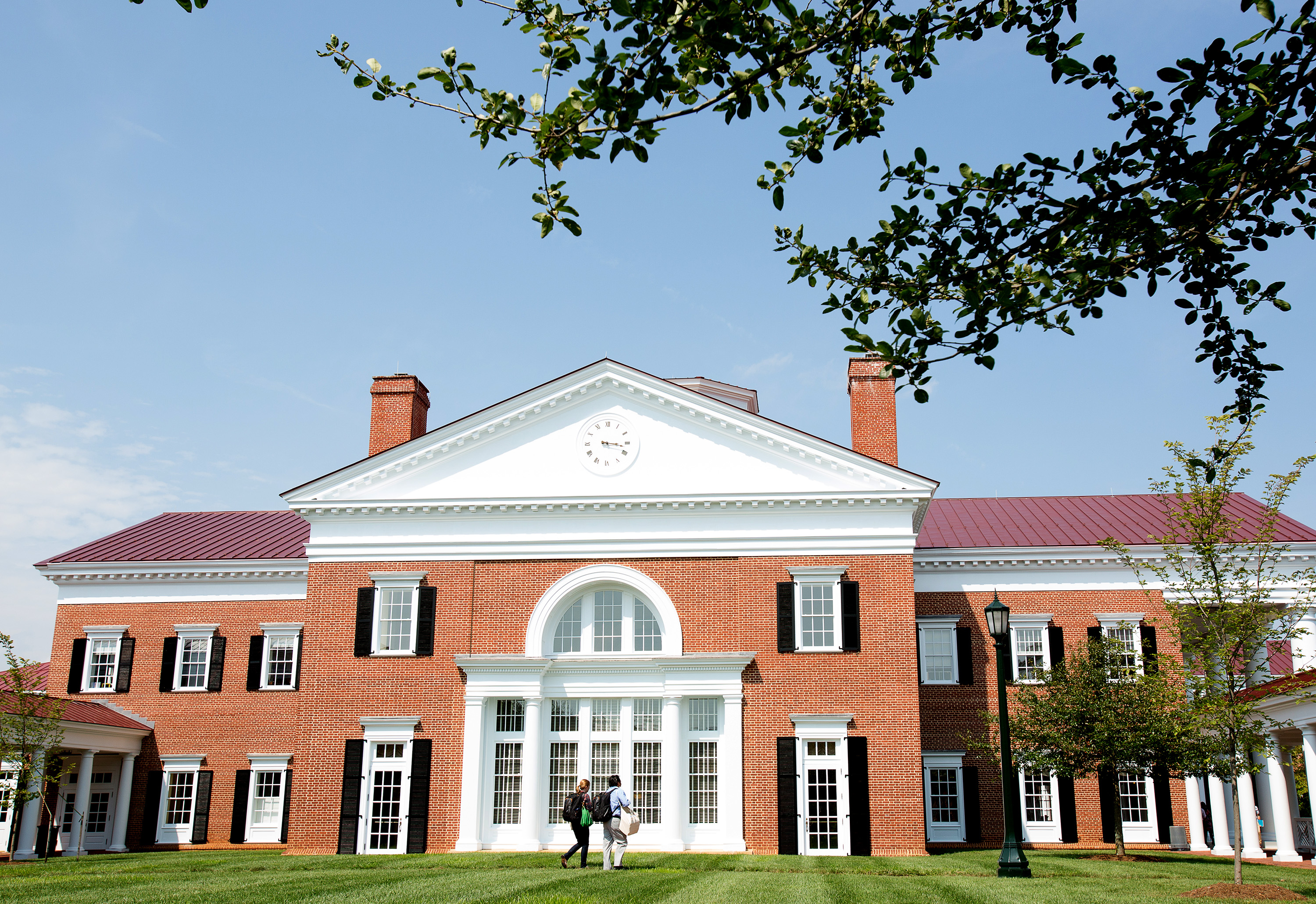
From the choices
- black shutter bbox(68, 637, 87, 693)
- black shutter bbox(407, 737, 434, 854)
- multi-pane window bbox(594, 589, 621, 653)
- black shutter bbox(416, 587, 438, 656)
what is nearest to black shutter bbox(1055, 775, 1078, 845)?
multi-pane window bbox(594, 589, 621, 653)

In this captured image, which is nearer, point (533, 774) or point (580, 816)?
point (580, 816)

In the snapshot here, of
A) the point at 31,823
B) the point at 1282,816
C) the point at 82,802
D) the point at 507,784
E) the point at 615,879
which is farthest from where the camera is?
the point at 82,802

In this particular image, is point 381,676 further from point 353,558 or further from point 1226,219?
point 1226,219

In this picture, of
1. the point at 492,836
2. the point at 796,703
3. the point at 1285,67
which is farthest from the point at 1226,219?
the point at 492,836

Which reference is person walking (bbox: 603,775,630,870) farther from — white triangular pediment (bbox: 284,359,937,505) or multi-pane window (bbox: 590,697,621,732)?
white triangular pediment (bbox: 284,359,937,505)

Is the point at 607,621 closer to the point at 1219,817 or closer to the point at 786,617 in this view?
the point at 786,617

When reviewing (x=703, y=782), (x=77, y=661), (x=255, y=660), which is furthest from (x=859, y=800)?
(x=77, y=661)

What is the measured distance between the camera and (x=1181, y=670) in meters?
17.1

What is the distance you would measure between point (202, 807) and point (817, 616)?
59.3 ft

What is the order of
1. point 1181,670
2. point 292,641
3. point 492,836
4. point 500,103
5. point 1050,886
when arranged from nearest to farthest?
point 500,103 < point 1050,886 < point 1181,670 < point 492,836 < point 292,641

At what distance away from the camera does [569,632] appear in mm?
26250

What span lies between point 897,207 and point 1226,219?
2.27 metres

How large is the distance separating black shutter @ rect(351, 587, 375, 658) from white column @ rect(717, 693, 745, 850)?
8837 millimetres

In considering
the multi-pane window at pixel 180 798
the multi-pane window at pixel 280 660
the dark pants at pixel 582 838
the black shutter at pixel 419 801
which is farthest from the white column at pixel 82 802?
the dark pants at pixel 582 838
